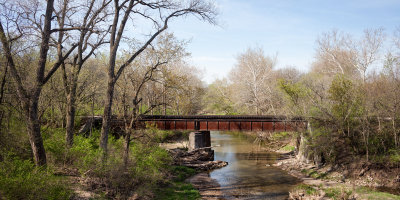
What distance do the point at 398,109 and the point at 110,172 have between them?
19383 millimetres

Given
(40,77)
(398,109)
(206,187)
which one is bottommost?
(206,187)

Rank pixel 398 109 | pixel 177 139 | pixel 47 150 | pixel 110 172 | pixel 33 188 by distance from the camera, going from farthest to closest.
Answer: pixel 177 139, pixel 398 109, pixel 47 150, pixel 110 172, pixel 33 188

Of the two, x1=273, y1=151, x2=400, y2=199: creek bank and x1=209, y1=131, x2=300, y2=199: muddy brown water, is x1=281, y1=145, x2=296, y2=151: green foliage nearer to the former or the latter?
x1=209, y1=131, x2=300, y2=199: muddy brown water

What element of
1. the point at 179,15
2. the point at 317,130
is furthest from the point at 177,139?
the point at 179,15

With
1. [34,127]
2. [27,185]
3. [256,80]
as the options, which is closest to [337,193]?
[27,185]

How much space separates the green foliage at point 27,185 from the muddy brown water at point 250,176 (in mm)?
8836

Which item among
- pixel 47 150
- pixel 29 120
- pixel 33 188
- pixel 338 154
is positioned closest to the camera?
pixel 33 188

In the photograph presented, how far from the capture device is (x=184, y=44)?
1777 cm

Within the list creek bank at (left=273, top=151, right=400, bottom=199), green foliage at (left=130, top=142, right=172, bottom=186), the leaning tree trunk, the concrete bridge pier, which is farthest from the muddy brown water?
the leaning tree trunk

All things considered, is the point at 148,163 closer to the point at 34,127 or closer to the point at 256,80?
the point at 34,127

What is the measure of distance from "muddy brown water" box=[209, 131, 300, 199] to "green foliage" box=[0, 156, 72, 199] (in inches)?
348

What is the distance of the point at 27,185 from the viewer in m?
9.95

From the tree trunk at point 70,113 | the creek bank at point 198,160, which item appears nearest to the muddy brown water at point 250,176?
the creek bank at point 198,160

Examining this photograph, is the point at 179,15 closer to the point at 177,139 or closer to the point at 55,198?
the point at 55,198
